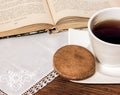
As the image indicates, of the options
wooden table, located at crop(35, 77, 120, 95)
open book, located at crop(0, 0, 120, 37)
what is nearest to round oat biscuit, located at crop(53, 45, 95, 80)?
wooden table, located at crop(35, 77, 120, 95)

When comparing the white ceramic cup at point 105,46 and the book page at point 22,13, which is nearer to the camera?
the white ceramic cup at point 105,46

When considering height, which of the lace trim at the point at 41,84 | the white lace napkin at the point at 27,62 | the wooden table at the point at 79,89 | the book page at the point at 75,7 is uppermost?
the book page at the point at 75,7

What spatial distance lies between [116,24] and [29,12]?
25cm

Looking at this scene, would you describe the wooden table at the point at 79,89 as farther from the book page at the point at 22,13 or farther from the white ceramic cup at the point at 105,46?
the book page at the point at 22,13

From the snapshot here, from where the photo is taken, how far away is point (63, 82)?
1.99 feet

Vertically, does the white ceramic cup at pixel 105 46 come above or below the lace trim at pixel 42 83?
above

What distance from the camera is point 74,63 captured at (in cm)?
60

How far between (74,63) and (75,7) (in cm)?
23

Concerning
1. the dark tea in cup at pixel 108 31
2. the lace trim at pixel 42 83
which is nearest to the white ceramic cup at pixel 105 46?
the dark tea in cup at pixel 108 31

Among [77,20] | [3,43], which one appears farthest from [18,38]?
[77,20]

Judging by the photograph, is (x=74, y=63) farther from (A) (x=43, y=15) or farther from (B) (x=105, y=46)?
(A) (x=43, y=15)

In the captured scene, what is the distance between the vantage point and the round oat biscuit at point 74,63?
0.58m

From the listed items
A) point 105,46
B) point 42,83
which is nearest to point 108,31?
point 105,46

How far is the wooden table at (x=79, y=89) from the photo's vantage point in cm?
59
